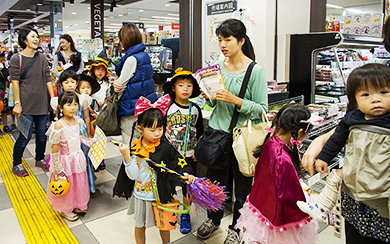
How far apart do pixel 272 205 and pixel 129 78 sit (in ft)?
6.04

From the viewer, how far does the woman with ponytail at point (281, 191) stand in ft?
5.26

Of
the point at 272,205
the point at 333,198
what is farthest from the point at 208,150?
the point at 333,198

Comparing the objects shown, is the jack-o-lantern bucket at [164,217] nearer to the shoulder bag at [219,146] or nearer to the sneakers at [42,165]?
the shoulder bag at [219,146]

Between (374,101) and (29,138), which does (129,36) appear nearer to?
(29,138)

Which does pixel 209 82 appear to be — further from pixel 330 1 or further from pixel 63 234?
pixel 330 1

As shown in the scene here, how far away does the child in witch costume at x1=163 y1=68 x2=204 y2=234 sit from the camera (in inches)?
95.6

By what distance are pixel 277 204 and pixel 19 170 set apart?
349 cm

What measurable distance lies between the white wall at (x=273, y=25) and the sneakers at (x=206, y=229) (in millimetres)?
1978

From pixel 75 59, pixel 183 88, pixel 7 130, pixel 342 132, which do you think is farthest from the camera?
pixel 7 130

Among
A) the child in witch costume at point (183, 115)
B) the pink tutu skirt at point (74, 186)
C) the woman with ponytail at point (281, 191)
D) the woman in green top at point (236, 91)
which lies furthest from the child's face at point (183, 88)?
the pink tutu skirt at point (74, 186)

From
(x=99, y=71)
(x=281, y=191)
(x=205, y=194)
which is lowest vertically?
(x=205, y=194)

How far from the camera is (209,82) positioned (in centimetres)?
203

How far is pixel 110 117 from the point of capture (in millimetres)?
2889

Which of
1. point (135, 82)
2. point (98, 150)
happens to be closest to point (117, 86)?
point (135, 82)
